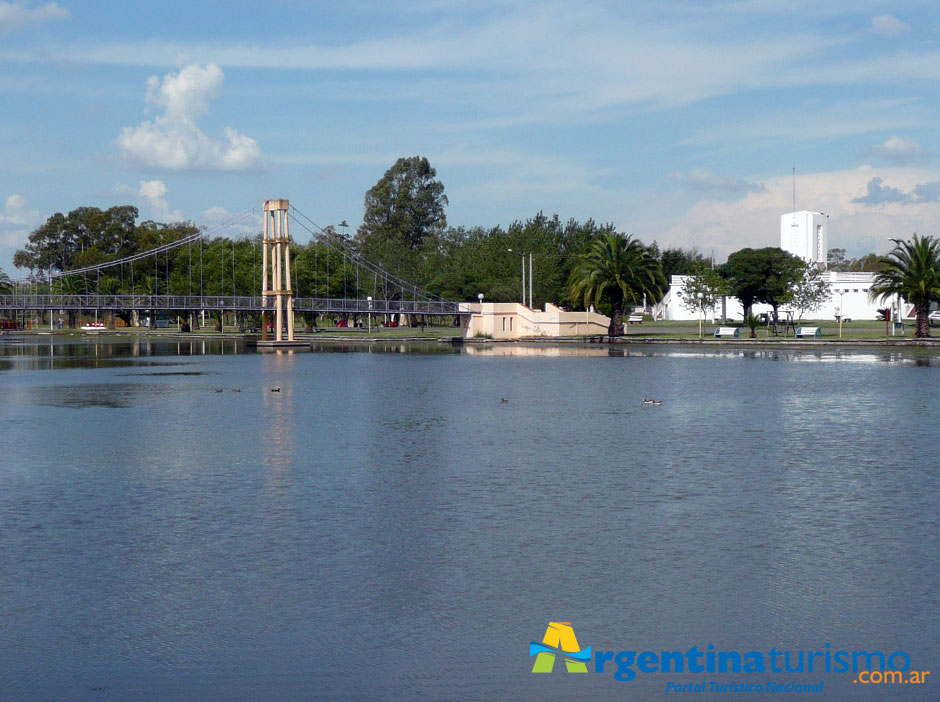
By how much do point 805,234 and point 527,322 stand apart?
285 feet

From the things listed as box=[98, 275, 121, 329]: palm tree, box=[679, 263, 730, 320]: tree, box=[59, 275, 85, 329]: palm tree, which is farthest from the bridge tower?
box=[59, 275, 85, 329]: palm tree

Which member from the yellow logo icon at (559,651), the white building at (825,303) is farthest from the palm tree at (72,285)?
the yellow logo icon at (559,651)

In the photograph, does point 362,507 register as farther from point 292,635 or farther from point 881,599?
point 881,599

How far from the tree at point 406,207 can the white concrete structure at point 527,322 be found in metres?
54.9

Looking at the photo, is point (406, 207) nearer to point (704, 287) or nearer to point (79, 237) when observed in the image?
point (79, 237)

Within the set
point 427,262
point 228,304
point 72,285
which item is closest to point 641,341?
point 228,304

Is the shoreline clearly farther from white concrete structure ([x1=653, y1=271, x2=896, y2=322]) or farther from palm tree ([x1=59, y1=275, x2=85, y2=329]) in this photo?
white concrete structure ([x1=653, y1=271, x2=896, y2=322])

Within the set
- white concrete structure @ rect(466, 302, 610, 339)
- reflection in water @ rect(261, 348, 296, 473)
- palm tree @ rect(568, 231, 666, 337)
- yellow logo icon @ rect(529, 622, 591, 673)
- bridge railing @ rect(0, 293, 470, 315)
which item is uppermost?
palm tree @ rect(568, 231, 666, 337)

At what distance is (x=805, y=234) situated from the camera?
561ft

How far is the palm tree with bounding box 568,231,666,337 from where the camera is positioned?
286 ft

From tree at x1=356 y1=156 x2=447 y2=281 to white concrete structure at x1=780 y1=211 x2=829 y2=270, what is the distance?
181ft

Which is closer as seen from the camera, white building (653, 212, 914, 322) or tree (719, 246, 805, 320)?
tree (719, 246, 805, 320)

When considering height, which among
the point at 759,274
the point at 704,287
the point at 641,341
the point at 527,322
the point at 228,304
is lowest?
the point at 641,341

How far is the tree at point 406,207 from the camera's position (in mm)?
156875
